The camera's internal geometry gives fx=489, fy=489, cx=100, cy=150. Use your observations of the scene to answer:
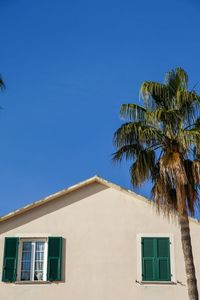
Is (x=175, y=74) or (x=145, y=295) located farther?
(x=145, y=295)

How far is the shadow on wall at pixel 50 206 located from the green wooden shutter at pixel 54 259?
1176 millimetres

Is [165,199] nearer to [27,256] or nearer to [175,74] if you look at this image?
[175,74]

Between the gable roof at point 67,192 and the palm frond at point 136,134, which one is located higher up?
the palm frond at point 136,134

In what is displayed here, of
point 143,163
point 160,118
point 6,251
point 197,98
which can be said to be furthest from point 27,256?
point 197,98

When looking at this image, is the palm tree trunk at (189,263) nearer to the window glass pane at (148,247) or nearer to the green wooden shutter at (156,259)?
the green wooden shutter at (156,259)

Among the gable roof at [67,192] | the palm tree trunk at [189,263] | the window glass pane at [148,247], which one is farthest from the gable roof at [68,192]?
the palm tree trunk at [189,263]

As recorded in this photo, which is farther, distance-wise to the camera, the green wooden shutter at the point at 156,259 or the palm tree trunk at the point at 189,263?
the green wooden shutter at the point at 156,259

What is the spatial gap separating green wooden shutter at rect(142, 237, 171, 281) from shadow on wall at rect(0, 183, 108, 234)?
9.04ft

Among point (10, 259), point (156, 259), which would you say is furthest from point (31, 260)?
point (156, 259)

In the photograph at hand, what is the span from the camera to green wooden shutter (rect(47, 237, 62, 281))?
17.5 metres

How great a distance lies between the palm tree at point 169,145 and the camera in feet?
47.9

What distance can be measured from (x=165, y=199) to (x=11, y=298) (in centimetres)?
682

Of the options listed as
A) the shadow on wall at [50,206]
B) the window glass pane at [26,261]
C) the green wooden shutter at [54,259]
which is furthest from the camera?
the shadow on wall at [50,206]

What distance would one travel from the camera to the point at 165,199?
583 inches
